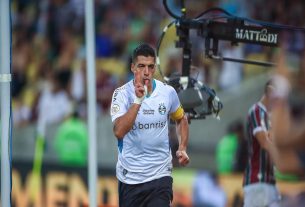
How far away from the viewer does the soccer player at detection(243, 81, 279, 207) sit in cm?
1123

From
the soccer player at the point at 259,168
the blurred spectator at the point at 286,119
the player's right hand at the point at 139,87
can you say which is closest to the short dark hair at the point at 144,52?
the player's right hand at the point at 139,87

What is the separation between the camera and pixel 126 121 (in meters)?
8.89

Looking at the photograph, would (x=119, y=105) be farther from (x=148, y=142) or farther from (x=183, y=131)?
(x=183, y=131)

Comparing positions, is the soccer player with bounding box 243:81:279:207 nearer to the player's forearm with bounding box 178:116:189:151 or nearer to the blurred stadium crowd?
the player's forearm with bounding box 178:116:189:151

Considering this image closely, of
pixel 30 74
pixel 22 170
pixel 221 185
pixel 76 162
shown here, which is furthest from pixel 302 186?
pixel 30 74

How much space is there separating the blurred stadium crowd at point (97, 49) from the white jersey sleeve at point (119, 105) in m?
6.90

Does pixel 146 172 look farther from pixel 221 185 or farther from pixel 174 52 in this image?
pixel 174 52

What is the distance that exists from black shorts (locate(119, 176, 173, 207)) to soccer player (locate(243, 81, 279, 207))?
2026 mm

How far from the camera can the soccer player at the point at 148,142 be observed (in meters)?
9.21

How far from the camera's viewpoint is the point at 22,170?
56.6 feet

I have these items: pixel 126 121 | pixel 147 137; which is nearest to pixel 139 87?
pixel 126 121

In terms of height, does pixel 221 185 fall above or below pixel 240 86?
below

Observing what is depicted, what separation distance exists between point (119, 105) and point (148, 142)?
1.49ft

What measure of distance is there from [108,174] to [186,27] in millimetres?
5805
